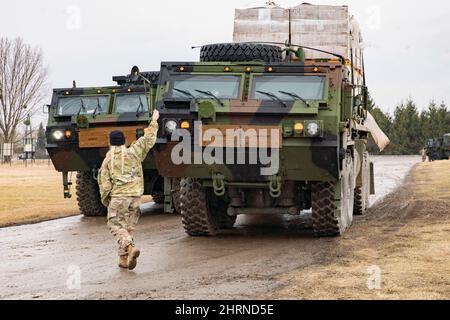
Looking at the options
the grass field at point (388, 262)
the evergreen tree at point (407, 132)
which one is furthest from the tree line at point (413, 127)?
the grass field at point (388, 262)

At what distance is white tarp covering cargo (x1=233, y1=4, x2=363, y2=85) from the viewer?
14.9m

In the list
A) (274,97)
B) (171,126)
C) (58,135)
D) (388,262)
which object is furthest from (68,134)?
(388,262)

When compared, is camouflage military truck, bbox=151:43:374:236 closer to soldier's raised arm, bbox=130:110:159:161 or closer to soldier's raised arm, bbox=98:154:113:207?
soldier's raised arm, bbox=130:110:159:161

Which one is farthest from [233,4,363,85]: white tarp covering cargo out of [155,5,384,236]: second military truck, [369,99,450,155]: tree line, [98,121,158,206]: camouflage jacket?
[369,99,450,155]: tree line

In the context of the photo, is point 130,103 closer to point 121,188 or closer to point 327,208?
point 327,208

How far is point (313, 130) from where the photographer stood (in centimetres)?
1045

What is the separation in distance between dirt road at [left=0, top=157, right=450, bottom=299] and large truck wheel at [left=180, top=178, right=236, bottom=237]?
0.20 metres

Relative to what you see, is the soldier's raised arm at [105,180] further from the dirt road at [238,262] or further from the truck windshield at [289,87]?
the truck windshield at [289,87]

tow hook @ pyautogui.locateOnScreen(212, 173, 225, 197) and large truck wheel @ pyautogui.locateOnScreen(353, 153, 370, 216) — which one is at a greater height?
tow hook @ pyautogui.locateOnScreen(212, 173, 225, 197)

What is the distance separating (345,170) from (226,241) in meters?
2.02

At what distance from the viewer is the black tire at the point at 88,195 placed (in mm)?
16328

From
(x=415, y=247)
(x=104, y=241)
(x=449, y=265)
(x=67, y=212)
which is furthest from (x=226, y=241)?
(x=67, y=212)

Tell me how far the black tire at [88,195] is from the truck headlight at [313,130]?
7008 mm
